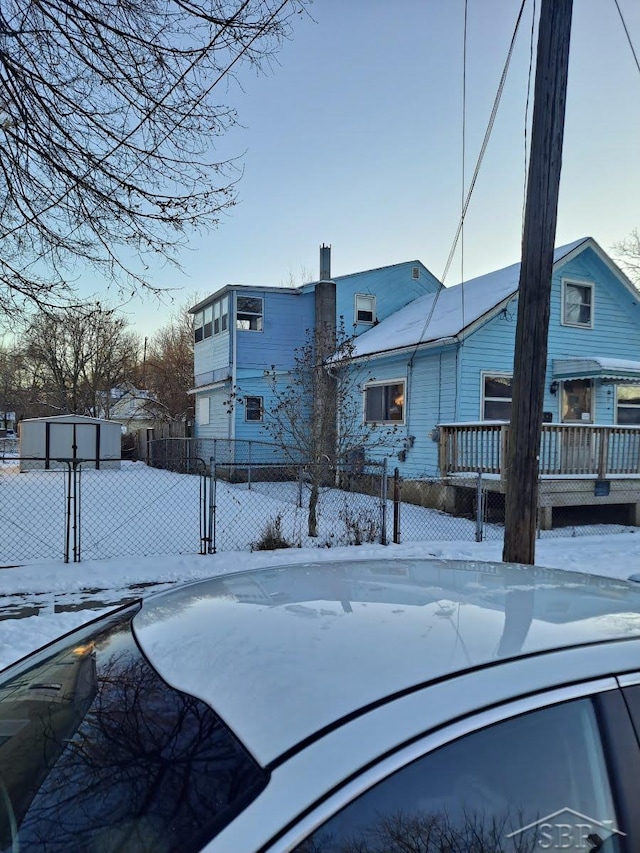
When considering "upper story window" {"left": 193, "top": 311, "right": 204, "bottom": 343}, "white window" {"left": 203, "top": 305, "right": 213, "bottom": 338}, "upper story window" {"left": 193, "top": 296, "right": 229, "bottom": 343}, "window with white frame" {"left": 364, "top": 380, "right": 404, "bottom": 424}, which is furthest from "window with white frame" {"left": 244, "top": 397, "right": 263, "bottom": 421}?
"upper story window" {"left": 193, "top": 311, "right": 204, "bottom": 343}

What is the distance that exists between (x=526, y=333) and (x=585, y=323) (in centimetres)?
1176

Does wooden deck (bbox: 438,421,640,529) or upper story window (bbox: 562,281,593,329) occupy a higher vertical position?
upper story window (bbox: 562,281,593,329)

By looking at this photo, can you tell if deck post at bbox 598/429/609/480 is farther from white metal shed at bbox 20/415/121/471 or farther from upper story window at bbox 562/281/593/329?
white metal shed at bbox 20/415/121/471

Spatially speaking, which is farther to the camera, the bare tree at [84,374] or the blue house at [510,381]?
the bare tree at [84,374]

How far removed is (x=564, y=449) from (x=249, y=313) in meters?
11.4

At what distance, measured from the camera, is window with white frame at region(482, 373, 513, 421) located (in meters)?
14.1

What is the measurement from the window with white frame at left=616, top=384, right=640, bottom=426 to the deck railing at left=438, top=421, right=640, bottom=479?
11.5ft

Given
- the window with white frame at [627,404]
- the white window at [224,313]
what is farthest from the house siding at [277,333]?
the window with white frame at [627,404]

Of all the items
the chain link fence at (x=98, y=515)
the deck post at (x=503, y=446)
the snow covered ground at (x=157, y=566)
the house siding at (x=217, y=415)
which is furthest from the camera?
the house siding at (x=217, y=415)

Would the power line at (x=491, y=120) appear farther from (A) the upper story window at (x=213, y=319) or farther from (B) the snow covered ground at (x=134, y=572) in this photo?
(A) the upper story window at (x=213, y=319)

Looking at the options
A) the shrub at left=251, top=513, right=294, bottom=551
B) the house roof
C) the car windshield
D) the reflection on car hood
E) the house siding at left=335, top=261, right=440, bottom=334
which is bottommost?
the shrub at left=251, top=513, right=294, bottom=551

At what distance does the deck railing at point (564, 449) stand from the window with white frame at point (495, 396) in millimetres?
1841

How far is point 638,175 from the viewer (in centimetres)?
878

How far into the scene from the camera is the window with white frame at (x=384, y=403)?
51.3ft
